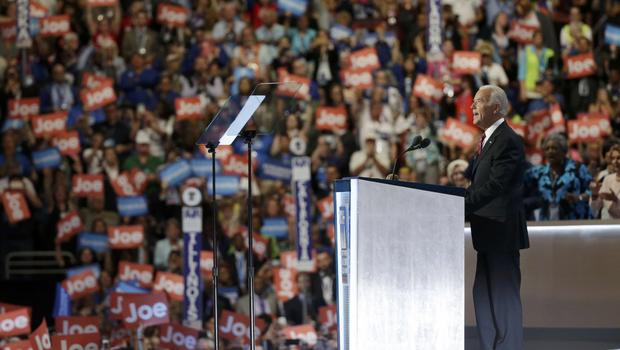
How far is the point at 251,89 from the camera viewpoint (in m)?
11.8

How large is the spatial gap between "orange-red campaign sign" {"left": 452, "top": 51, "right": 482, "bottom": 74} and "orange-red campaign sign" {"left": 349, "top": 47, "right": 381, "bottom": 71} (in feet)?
2.76

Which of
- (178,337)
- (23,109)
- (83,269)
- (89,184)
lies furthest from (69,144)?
(178,337)

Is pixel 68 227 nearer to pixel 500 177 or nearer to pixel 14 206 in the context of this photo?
pixel 14 206

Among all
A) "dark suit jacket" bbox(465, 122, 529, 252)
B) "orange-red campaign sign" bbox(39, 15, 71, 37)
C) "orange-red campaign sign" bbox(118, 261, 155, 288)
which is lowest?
"orange-red campaign sign" bbox(118, 261, 155, 288)

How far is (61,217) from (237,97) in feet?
19.1

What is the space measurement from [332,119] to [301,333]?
3.19 meters

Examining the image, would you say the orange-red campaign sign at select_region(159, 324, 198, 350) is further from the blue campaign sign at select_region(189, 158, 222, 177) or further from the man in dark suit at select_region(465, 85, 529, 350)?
the man in dark suit at select_region(465, 85, 529, 350)

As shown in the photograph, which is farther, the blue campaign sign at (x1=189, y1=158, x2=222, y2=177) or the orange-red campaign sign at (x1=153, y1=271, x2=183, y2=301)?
the blue campaign sign at (x1=189, y1=158, x2=222, y2=177)

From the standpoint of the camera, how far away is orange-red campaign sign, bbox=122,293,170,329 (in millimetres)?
8391

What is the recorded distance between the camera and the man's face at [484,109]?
5.79 m

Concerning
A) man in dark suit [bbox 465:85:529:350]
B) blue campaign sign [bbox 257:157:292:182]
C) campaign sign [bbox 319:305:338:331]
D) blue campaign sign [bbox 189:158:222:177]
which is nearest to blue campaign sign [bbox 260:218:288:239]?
blue campaign sign [bbox 257:157:292:182]

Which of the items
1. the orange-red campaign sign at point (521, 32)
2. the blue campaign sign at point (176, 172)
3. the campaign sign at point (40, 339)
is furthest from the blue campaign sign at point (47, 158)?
the orange-red campaign sign at point (521, 32)

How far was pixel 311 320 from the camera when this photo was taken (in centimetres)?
1000

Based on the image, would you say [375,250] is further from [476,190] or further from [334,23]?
[334,23]
